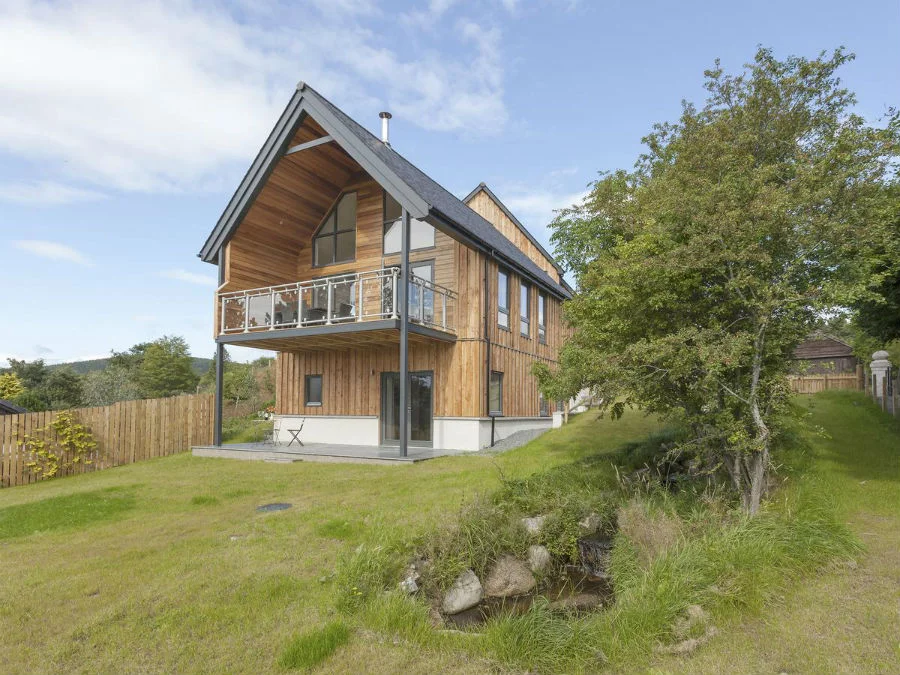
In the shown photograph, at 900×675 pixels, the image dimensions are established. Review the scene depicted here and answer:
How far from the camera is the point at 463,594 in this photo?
5.12 meters

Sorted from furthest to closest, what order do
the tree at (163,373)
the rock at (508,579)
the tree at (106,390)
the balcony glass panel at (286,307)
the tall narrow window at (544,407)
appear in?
the tree at (163,373), the tree at (106,390), the tall narrow window at (544,407), the balcony glass panel at (286,307), the rock at (508,579)

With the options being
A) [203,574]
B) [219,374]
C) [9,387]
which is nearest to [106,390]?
[9,387]

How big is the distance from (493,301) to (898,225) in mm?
9931

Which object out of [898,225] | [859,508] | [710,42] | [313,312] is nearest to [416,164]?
[313,312]

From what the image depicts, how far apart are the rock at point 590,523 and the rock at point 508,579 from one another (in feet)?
4.51

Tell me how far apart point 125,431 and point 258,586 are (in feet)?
39.6

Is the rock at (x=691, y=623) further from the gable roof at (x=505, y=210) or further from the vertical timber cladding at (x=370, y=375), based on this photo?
the gable roof at (x=505, y=210)

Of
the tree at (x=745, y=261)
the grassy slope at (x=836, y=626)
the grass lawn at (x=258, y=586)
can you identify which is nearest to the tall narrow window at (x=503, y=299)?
the grass lawn at (x=258, y=586)

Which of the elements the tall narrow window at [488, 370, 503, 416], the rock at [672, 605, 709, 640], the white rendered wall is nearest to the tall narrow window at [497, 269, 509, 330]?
the tall narrow window at [488, 370, 503, 416]

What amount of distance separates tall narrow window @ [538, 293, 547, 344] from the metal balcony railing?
5.87 metres

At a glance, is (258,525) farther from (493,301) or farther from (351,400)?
(493,301)

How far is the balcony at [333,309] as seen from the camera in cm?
1323

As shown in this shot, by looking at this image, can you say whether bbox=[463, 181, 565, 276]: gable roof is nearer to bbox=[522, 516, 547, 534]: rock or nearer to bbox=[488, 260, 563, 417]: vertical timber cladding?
bbox=[488, 260, 563, 417]: vertical timber cladding

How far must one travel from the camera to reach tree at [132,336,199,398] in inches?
1624
